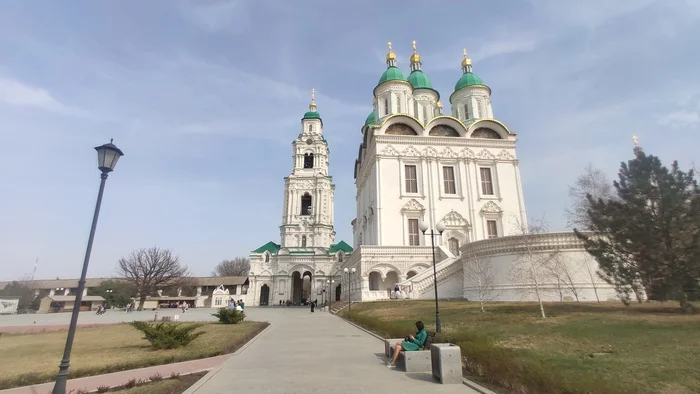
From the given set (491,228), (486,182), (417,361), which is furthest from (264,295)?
(417,361)

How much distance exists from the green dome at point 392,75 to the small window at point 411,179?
546 inches

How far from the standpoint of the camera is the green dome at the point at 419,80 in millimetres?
51862

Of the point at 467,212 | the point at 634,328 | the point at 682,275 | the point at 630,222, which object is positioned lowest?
the point at 634,328

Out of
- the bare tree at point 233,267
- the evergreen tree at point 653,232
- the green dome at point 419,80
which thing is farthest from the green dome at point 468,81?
the bare tree at point 233,267

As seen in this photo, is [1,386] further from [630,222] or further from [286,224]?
[286,224]

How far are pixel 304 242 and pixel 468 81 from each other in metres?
34.9

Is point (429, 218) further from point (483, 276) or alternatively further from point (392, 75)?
point (392, 75)

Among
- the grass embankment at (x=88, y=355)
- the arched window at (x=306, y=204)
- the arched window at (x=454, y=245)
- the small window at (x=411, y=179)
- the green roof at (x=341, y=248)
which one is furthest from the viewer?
the arched window at (x=306, y=204)

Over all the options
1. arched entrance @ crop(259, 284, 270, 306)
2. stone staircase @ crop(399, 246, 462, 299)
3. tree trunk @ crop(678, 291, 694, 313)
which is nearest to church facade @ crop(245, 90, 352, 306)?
arched entrance @ crop(259, 284, 270, 306)

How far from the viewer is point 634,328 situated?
1144 centimetres

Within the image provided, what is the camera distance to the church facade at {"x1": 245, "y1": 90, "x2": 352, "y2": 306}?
57.9 meters

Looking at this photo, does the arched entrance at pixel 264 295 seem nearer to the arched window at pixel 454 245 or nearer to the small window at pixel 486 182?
the arched window at pixel 454 245

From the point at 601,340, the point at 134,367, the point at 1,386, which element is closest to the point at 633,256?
the point at 601,340

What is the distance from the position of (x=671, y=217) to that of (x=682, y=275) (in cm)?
212
